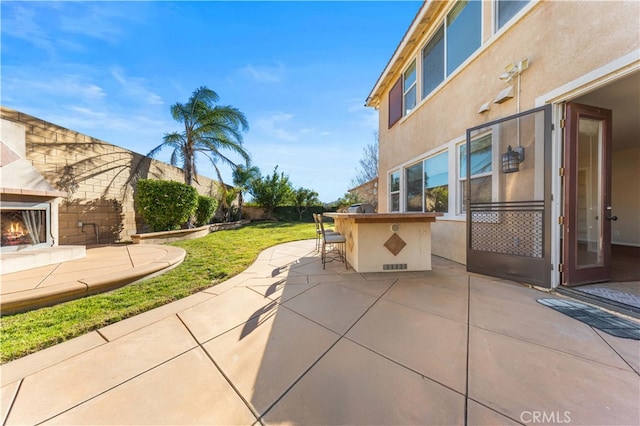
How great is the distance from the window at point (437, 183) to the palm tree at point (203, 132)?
25.7 feet

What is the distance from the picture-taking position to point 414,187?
254 inches

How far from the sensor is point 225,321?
7.84ft

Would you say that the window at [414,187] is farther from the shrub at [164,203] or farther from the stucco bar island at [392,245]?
the shrub at [164,203]

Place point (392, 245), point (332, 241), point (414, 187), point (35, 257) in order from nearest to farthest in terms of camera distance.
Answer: point (35, 257) < point (392, 245) < point (332, 241) < point (414, 187)

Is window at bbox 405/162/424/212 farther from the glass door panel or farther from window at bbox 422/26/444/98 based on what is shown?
the glass door panel

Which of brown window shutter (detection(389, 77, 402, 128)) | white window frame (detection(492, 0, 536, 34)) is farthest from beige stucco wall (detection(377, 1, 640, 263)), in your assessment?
brown window shutter (detection(389, 77, 402, 128))

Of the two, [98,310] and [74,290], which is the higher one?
[74,290]

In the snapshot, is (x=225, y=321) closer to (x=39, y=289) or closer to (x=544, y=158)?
(x=39, y=289)

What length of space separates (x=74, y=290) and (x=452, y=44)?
8.16 metres

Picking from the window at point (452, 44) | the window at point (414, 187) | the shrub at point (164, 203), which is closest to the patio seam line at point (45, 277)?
the shrub at point (164, 203)

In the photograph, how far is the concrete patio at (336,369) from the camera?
129cm

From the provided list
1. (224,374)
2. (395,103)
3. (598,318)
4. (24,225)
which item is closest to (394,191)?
(395,103)

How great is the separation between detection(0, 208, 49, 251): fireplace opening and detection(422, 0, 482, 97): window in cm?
930

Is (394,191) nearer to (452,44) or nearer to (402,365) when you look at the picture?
(452,44)
